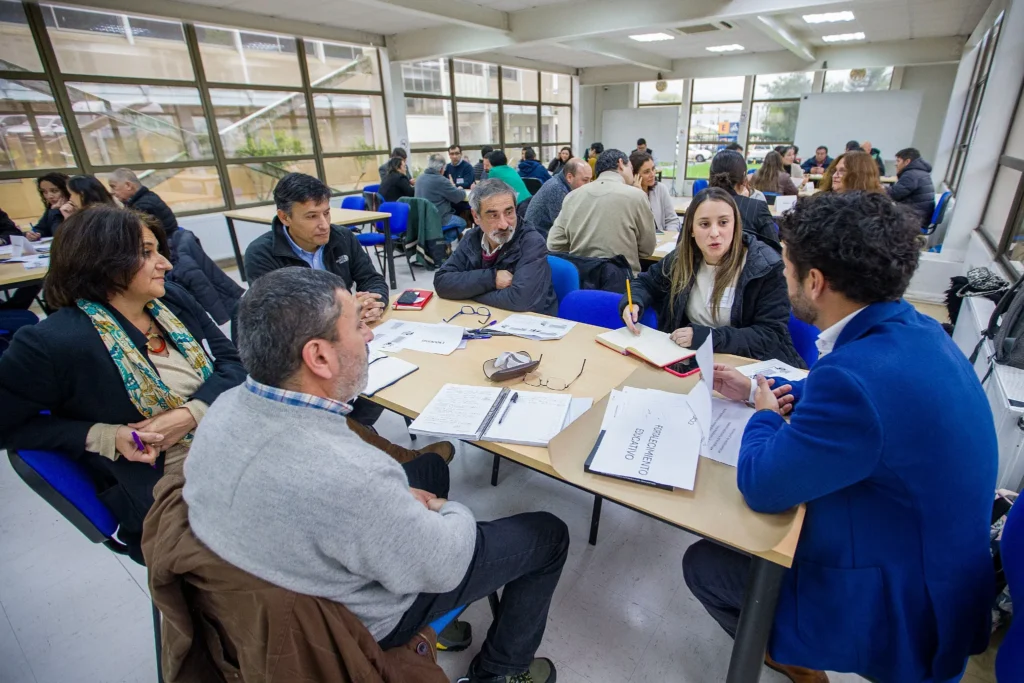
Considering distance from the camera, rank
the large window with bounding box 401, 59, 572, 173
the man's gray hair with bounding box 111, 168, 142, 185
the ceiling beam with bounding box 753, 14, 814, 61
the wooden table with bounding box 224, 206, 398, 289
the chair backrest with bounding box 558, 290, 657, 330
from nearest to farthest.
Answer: the chair backrest with bounding box 558, 290, 657, 330 → the man's gray hair with bounding box 111, 168, 142, 185 → the wooden table with bounding box 224, 206, 398, 289 → the ceiling beam with bounding box 753, 14, 814, 61 → the large window with bounding box 401, 59, 572, 173

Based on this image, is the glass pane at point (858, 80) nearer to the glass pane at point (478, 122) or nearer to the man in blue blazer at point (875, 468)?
the glass pane at point (478, 122)

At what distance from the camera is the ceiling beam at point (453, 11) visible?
18.0 feet

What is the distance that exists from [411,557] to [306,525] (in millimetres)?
197

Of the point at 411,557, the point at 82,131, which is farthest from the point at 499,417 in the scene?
the point at 82,131

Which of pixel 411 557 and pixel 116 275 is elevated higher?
pixel 116 275

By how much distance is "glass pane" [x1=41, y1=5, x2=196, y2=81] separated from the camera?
5.30 m

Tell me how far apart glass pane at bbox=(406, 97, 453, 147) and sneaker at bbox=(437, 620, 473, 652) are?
868cm

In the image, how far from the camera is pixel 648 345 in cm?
176

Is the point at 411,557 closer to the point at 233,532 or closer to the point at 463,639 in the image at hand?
the point at 233,532

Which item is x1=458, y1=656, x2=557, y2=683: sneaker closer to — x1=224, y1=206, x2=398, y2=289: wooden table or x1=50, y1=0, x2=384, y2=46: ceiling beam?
x1=224, y1=206, x2=398, y2=289: wooden table

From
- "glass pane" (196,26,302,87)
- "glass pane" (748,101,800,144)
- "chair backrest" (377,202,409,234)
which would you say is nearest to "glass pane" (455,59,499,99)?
"glass pane" (196,26,302,87)

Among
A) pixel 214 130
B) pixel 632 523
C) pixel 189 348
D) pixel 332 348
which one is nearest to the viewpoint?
pixel 332 348

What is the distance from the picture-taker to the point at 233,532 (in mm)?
799

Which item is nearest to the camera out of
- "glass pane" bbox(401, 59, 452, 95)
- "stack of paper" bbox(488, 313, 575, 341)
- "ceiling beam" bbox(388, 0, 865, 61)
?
"stack of paper" bbox(488, 313, 575, 341)
